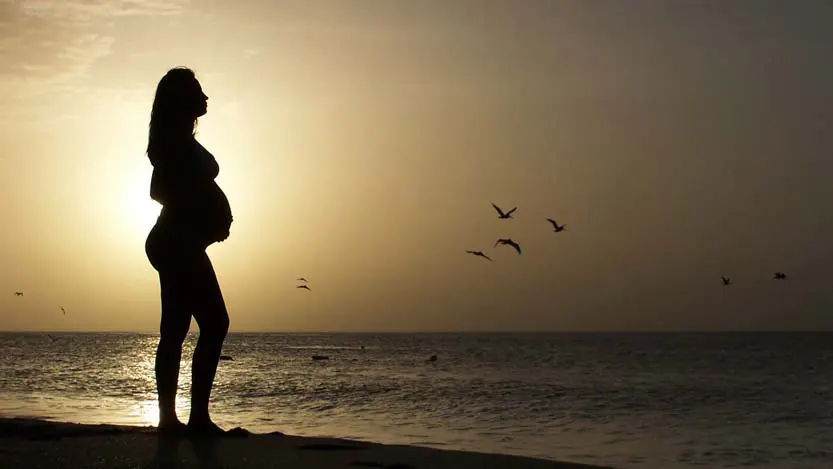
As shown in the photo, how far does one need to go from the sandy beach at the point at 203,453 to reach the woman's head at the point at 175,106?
1.88 m

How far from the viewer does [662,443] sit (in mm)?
19812

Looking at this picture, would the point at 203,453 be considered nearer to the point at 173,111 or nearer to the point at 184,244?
the point at 184,244

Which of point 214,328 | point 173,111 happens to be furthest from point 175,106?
point 214,328

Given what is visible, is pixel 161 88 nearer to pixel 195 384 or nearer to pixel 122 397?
pixel 195 384

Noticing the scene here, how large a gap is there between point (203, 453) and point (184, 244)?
148 cm

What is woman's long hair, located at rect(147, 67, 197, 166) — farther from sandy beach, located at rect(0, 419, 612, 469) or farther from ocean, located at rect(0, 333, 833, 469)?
ocean, located at rect(0, 333, 833, 469)

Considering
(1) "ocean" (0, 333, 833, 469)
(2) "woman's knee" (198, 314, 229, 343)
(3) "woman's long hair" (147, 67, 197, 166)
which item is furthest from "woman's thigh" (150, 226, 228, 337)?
(1) "ocean" (0, 333, 833, 469)

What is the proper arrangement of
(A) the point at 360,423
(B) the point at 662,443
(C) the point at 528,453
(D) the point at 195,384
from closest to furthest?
1. (D) the point at 195,384
2. (C) the point at 528,453
3. (B) the point at 662,443
4. (A) the point at 360,423

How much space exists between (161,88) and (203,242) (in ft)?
3.41

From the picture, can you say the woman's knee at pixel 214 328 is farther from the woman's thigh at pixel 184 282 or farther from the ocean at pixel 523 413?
the ocean at pixel 523 413

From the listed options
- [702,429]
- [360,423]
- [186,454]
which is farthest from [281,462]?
[702,429]

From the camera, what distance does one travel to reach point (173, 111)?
6.30 m

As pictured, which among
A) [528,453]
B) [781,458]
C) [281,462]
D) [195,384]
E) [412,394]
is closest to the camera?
[281,462]

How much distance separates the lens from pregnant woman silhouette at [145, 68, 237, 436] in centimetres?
618
